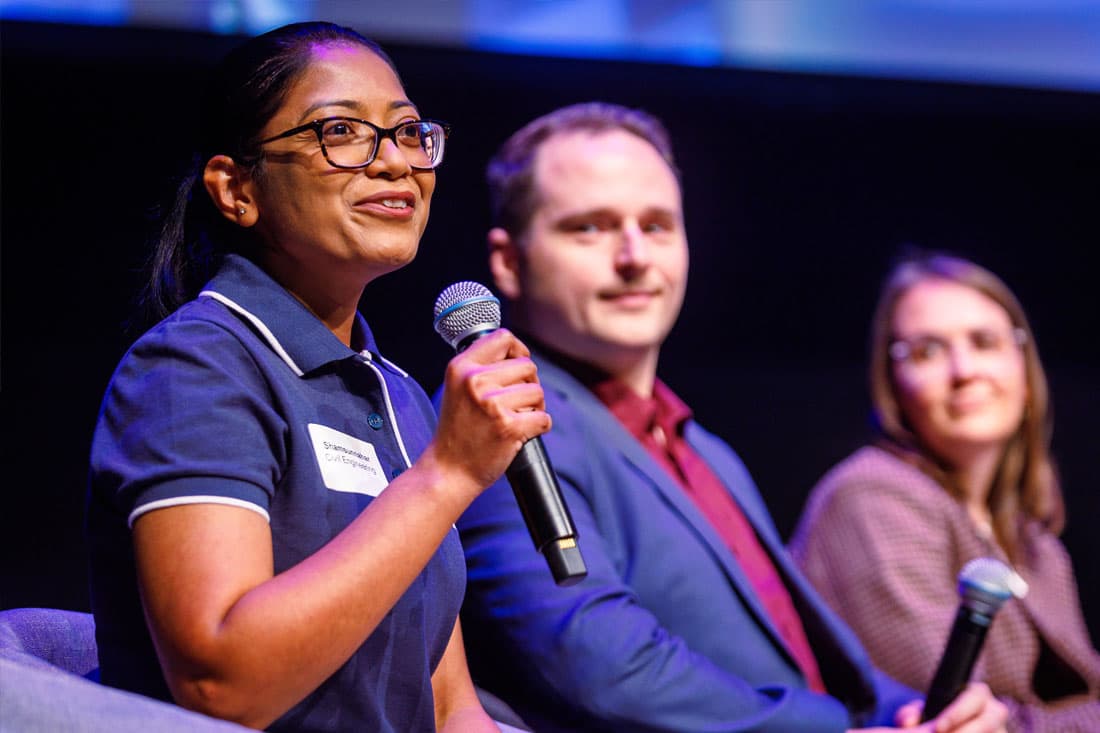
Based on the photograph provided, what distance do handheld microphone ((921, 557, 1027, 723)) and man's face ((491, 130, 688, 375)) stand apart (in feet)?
2.21

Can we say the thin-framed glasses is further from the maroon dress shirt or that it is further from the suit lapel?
the suit lapel

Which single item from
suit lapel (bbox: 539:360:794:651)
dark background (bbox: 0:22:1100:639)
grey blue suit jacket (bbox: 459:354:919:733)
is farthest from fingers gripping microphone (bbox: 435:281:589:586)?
dark background (bbox: 0:22:1100:639)

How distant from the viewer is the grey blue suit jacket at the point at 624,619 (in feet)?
5.15

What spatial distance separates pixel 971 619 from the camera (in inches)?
69.8

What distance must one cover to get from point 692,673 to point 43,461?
4.42 ft

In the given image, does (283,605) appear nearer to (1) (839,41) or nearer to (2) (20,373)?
(2) (20,373)

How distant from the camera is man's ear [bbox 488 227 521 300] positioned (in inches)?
81.2

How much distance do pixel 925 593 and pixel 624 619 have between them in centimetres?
93

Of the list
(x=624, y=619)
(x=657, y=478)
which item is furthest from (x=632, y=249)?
(x=624, y=619)

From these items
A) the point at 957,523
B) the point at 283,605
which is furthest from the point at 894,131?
the point at 283,605

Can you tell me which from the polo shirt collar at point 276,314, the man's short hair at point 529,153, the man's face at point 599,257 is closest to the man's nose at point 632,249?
the man's face at point 599,257

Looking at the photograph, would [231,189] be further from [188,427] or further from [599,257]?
[599,257]

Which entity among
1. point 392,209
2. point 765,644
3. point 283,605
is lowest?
point 765,644

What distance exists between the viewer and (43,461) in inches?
86.1
